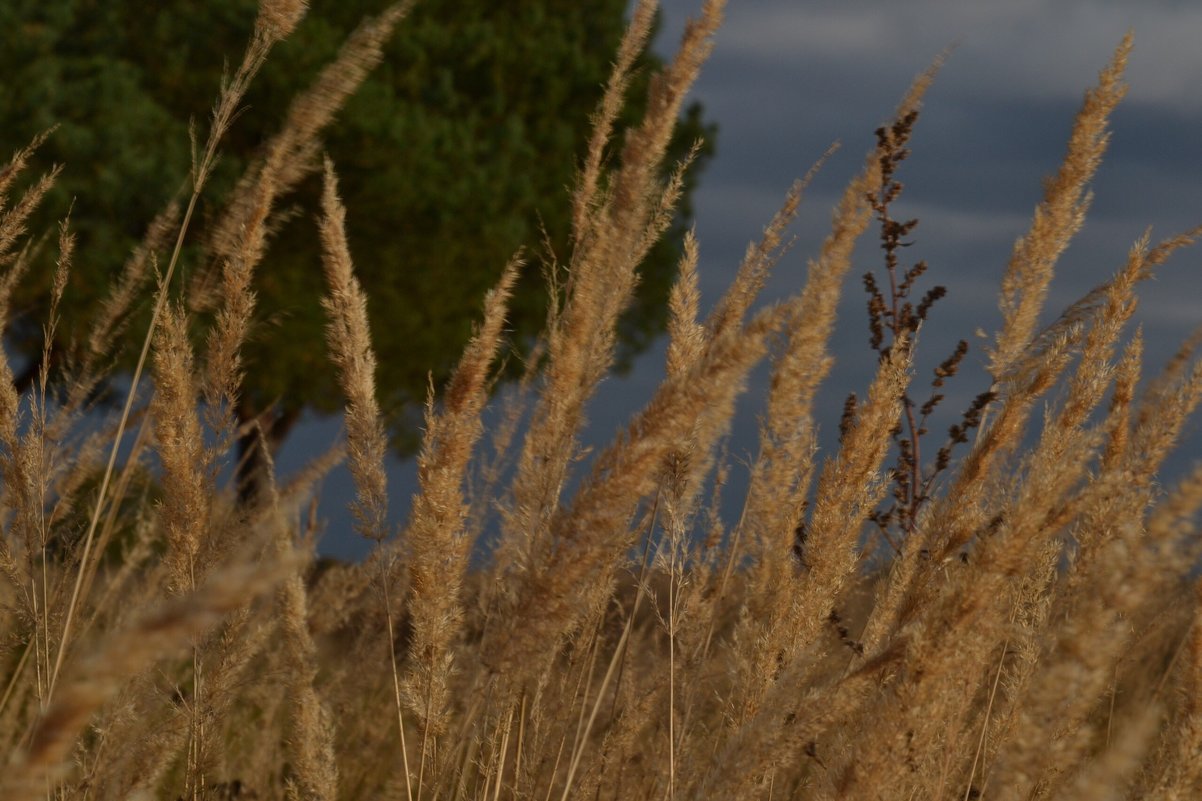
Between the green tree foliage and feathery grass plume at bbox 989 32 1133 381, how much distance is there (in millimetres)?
10898

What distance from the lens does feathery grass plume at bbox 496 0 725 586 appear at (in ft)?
7.00

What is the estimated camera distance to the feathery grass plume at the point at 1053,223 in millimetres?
2768

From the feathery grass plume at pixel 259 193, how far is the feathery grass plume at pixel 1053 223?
136cm

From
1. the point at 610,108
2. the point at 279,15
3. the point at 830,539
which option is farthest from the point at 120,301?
the point at 830,539

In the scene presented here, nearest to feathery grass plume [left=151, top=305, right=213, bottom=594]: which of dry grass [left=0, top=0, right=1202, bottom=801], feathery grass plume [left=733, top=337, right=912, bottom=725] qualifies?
dry grass [left=0, top=0, right=1202, bottom=801]

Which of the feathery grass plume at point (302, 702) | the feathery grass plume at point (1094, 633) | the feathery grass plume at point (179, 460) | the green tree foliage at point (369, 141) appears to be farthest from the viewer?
the green tree foliage at point (369, 141)

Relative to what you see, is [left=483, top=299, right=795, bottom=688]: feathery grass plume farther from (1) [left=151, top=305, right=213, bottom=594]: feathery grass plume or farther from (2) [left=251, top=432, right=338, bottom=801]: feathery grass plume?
(2) [left=251, top=432, right=338, bottom=801]: feathery grass plume

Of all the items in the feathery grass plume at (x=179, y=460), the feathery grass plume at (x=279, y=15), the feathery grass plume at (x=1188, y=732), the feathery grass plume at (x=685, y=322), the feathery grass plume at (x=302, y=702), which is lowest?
the feathery grass plume at (x=302, y=702)

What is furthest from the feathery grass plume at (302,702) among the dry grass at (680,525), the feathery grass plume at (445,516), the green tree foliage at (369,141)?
the green tree foliage at (369,141)

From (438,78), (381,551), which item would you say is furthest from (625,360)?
(381,551)

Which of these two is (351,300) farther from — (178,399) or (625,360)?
(625,360)

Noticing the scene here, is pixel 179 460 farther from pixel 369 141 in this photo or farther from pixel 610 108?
pixel 369 141

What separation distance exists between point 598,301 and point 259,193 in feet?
1.97

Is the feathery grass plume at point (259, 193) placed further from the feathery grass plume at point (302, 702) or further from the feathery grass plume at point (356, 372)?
the feathery grass plume at point (302, 702)
